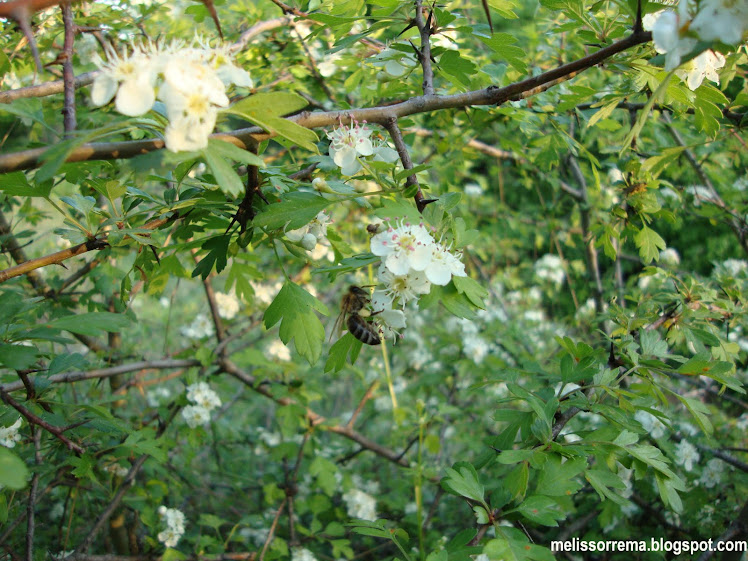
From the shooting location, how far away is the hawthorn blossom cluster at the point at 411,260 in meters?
0.96

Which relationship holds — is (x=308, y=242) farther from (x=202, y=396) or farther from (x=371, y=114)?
(x=202, y=396)

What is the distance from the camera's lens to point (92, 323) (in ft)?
3.43

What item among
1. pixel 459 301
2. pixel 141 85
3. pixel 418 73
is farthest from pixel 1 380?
pixel 418 73

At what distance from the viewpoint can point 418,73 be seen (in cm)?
160

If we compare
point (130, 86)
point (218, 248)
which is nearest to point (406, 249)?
point (218, 248)

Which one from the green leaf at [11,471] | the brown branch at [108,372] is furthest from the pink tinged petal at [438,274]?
the brown branch at [108,372]

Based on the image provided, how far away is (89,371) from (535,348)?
207 cm

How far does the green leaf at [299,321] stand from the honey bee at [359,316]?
0.06 m

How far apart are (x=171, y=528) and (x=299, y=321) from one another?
4.30ft

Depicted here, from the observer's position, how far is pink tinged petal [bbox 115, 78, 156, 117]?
744 mm

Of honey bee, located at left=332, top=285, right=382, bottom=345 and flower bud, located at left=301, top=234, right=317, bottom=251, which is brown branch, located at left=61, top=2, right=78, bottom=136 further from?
honey bee, located at left=332, top=285, right=382, bottom=345

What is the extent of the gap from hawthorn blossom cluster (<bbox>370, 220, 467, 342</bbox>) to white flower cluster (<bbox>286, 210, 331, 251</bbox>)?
0.62 ft

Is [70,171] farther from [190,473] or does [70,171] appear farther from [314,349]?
[190,473]

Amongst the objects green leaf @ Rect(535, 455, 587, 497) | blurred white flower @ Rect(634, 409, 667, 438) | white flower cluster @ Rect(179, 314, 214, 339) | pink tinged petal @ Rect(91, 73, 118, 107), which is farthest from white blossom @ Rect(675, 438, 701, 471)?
white flower cluster @ Rect(179, 314, 214, 339)
